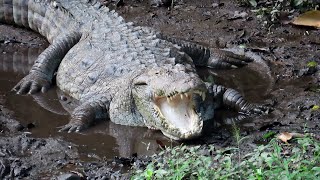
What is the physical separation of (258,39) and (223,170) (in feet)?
14.1

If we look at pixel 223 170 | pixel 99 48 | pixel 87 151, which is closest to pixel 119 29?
pixel 99 48

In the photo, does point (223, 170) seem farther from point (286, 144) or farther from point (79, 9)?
point (79, 9)

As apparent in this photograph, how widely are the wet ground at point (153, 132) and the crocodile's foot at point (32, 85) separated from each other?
10 cm

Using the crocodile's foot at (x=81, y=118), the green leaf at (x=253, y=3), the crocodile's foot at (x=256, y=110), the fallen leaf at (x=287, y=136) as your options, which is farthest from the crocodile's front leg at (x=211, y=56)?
the fallen leaf at (x=287, y=136)

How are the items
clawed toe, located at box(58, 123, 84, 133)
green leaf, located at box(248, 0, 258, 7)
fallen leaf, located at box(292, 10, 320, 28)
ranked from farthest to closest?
green leaf, located at box(248, 0, 258, 7) → fallen leaf, located at box(292, 10, 320, 28) → clawed toe, located at box(58, 123, 84, 133)

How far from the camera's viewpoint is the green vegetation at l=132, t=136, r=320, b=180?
4.41 meters

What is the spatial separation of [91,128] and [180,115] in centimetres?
97

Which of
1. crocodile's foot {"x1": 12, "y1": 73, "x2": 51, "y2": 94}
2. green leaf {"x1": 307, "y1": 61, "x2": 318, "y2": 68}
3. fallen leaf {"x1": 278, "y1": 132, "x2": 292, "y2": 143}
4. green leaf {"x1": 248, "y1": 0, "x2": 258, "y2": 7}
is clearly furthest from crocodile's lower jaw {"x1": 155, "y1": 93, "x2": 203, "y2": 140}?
green leaf {"x1": 248, "y1": 0, "x2": 258, "y2": 7}

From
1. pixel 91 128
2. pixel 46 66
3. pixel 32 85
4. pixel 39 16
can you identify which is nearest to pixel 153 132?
pixel 91 128

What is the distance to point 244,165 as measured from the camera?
4.62 meters

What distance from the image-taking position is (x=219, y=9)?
966cm

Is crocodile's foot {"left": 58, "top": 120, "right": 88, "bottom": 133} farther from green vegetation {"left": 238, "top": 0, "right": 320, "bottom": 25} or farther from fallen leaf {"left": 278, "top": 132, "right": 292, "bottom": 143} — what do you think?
green vegetation {"left": 238, "top": 0, "right": 320, "bottom": 25}

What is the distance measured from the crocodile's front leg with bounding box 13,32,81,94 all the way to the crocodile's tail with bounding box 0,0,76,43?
30 cm

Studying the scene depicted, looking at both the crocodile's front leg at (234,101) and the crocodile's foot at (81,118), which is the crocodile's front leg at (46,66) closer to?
the crocodile's foot at (81,118)
